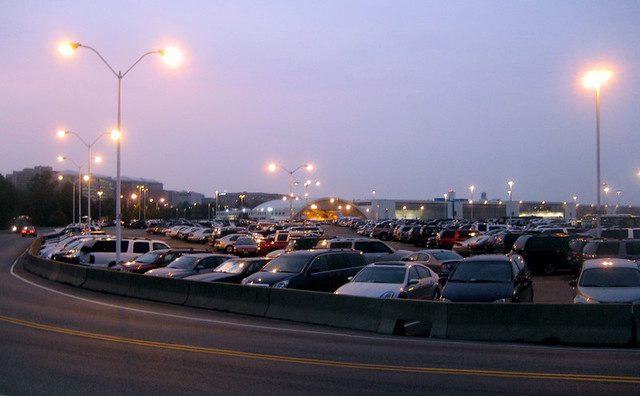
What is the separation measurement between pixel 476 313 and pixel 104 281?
17207 mm

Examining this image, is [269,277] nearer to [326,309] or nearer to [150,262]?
[326,309]

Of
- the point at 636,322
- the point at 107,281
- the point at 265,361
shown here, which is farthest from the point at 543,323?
the point at 107,281

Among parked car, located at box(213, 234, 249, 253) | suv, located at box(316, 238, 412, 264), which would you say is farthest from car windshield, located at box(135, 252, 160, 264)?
parked car, located at box(213, 234, 249, 253)

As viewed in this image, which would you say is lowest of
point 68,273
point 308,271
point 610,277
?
point 68,273

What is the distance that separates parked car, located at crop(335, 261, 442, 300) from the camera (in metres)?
20.0

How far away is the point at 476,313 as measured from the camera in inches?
663

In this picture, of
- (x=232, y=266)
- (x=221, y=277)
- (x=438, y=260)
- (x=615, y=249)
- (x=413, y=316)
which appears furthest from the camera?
(x=438, y=260)

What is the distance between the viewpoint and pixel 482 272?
20078mm

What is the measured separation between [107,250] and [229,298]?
54.9 ft

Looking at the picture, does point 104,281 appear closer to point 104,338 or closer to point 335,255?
point 335,255

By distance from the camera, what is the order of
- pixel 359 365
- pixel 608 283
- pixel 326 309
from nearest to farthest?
1. pixel 359 365
2. pixel 608 283
3. pixel 326 309

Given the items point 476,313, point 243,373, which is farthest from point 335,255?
point 243,373

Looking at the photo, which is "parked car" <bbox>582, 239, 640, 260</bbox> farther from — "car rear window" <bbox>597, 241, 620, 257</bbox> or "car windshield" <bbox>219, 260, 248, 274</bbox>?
"car windshield" <bbox>219, 260, 248, 274</bbox>

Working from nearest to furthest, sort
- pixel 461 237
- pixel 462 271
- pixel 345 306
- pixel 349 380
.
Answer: pixel 349 380 < pixel 345 306 < pixel 462 271 < pixel 461 237
